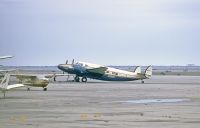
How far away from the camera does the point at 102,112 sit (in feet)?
88.9

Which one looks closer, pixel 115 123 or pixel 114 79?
pixel 115 123

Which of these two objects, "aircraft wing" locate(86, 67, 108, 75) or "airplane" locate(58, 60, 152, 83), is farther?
"aircraft wing" locate(86, 67, 108, 75)

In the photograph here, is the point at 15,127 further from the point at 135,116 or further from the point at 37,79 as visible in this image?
the point at 37,79

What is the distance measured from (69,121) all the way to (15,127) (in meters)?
2.99

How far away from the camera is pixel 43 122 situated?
864 inches

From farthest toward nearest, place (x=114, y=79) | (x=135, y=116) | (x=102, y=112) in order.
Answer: (x=114, y=79)
(x=102, y=112)
(x=135, y=116)

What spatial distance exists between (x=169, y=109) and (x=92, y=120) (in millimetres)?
7074

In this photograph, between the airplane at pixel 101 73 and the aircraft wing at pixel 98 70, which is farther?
the aircraft wing at pixel 98 70

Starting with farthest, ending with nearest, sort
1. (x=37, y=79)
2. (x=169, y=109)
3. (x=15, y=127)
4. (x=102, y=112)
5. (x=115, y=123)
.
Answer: (x=37, y=79) → (x=169, y=109) → (x=102, y=112) → (x=115, y=123) → (x=15, y=127)

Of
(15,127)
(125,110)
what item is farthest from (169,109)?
(15,127)

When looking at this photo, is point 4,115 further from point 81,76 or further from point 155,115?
point 81,76

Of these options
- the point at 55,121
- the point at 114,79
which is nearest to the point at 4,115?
the point at 55,121

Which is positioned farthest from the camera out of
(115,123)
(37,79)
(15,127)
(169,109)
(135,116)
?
(37,79)

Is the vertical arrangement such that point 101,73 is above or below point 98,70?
below
